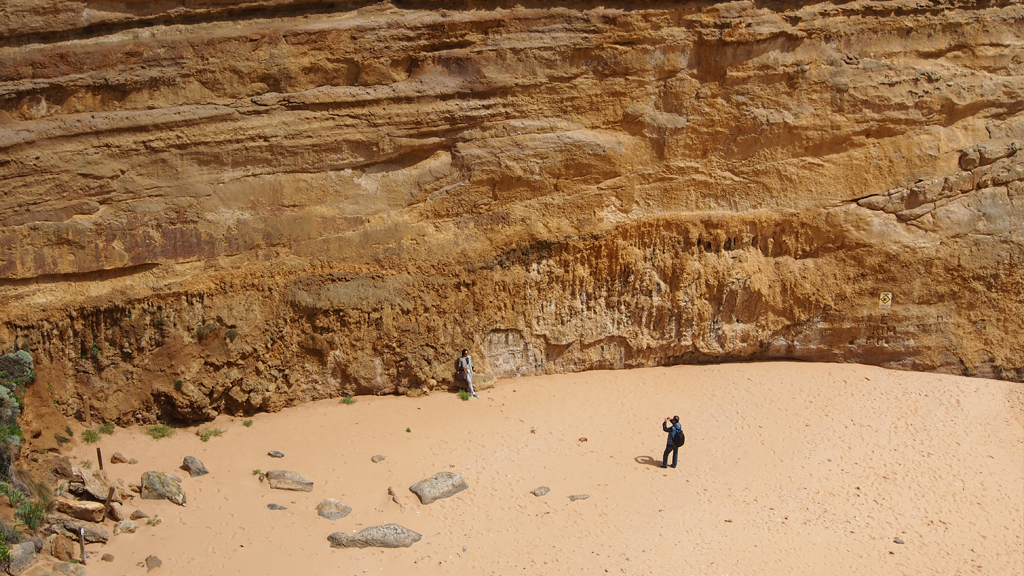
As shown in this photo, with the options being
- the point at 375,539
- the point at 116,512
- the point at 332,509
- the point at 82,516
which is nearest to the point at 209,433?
the point at 116,512

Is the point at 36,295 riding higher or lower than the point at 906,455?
higher

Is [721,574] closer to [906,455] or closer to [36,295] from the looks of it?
[906,455]

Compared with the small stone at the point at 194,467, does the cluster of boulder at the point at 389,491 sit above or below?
below

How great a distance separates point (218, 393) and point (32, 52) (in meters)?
5.11

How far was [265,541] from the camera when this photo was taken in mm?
9516

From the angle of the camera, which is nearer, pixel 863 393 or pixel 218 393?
pixel 218 393

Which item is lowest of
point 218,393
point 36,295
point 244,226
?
point 218,393

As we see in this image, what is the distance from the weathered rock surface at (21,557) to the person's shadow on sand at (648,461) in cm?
705

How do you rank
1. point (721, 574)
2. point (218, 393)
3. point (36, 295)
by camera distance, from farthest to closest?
point (218, 393)
point (36, 295)
point (721, 574)

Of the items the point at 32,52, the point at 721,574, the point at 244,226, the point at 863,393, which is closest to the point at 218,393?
the point at 244,226

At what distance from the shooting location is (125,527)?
30.6ft

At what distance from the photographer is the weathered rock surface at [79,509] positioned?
9164 millimetres

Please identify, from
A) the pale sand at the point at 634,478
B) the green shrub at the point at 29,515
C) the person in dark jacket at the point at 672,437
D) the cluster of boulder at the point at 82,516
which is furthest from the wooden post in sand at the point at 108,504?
the person in dark jacket at the point at 672,437

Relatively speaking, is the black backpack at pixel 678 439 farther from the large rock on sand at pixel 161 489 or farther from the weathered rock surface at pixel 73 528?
the weathered rock surface at pixel 73 528
